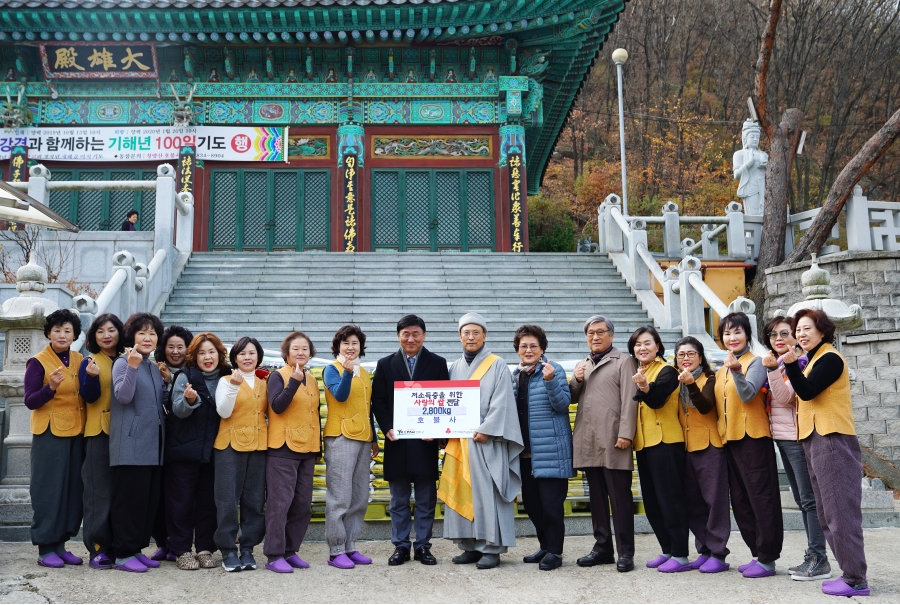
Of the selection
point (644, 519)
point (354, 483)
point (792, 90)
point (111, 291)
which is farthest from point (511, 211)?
point (792, 90)

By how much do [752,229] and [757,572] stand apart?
33.6 ft

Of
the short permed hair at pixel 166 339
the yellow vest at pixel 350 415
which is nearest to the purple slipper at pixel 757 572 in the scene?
the yellow vest at pixel 350 415

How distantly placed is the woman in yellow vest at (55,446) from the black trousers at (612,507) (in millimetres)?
3091

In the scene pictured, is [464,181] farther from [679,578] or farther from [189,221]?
[679,578]

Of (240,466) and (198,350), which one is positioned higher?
(198,350)

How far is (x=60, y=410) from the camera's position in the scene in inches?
196

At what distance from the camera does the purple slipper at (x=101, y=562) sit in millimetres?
4777

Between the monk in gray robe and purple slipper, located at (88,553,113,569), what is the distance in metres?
1.96

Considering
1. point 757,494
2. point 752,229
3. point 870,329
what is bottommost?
point 757,494

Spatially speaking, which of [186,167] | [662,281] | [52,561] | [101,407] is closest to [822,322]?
[101,407]

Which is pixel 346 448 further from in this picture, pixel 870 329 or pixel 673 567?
pixel 870 329

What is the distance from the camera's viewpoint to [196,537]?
495cm

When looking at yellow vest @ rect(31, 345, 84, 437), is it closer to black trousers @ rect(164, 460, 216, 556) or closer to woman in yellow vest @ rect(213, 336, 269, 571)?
black trousers @ rect(164, 460, 216, 556)

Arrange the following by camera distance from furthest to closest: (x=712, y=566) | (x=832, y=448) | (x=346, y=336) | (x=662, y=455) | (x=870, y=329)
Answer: (x=870, y=329) → (x=346, y=336) → (x=662, y=455) → (x=712, y=566) → (x=832, y=448)
